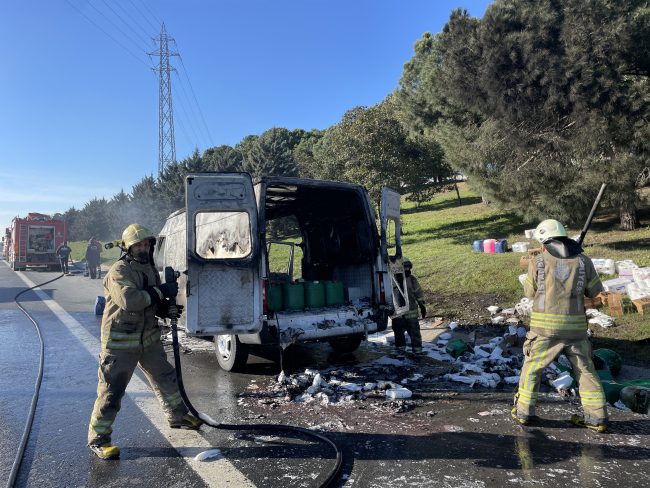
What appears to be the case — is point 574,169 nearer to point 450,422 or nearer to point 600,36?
point 600,36

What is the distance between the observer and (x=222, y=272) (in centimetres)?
498

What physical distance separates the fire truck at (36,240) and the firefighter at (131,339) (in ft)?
77.0

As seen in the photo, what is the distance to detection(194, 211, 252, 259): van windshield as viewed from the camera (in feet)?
18.4

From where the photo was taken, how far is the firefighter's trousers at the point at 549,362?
3.89 m

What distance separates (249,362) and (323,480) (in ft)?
11.2

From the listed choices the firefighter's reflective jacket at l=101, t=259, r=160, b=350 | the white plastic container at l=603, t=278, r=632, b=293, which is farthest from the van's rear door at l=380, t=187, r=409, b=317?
the white plastic container at l=603, t=278, r=632, b=293

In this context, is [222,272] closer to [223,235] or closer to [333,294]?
[223,235]

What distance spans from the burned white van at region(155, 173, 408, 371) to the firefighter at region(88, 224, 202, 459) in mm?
832

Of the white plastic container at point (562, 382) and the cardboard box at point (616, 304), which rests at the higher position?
the cardboard box at point (616, 304)

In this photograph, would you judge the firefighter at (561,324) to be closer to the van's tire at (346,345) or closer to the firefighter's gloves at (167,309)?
the van's tire at (346,345)

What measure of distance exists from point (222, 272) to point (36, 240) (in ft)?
76.3

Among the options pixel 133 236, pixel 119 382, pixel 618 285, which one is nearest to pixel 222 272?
pixel 133 236

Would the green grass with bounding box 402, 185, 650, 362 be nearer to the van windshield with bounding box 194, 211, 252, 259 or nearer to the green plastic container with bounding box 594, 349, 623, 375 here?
the green plastic container with bounding box 594, 349, 623, 375

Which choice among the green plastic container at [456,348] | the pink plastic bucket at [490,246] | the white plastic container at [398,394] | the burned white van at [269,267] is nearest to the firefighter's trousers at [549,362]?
the white plastic container at [398,394]
